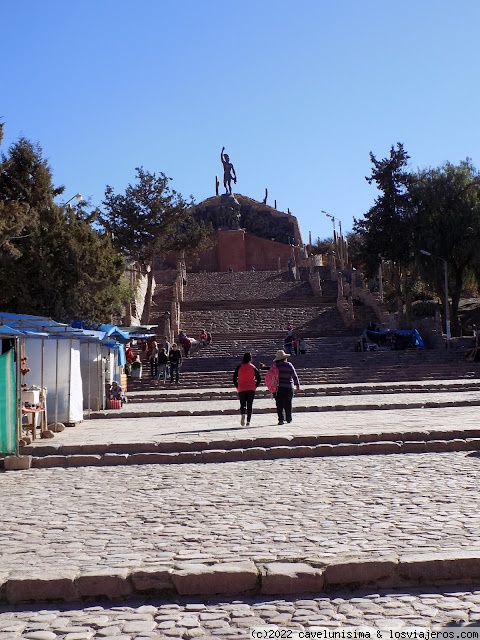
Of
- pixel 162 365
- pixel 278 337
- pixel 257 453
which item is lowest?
pixel 257 453

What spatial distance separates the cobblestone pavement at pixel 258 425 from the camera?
14.3m

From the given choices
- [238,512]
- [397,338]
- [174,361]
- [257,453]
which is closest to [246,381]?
[257,453]

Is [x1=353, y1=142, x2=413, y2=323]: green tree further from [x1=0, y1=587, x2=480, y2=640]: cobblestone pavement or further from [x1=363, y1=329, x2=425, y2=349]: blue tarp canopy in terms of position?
[x1=0, y1=587, x2=480, y2=640]: cobblestone pavement

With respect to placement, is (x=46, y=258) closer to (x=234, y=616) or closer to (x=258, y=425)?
(x=258, y=425)

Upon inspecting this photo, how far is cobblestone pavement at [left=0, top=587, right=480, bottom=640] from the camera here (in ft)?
15.5

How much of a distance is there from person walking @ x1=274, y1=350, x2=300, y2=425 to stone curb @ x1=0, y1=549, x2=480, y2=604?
34.5 ft

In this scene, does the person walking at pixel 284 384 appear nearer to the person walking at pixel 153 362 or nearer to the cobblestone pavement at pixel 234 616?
the cobblestone pavement at pixel 234 616

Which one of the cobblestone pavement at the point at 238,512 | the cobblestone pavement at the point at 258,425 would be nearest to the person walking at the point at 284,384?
the cobblestone pavement at the point at 258,425

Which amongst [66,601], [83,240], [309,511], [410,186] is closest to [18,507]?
[309,511]

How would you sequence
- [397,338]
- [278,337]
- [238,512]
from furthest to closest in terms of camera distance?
1. [278,337]
2. [397,338]
3. [238,512]

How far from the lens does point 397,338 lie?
122ft

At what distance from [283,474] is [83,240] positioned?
22.3 meters

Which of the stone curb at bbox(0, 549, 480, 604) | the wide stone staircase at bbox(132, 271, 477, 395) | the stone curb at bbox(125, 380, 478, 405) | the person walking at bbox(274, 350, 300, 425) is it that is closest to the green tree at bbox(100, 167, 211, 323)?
the wide stone staircase at bbox(132, 271, 477, 395)

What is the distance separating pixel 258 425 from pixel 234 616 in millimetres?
11811
